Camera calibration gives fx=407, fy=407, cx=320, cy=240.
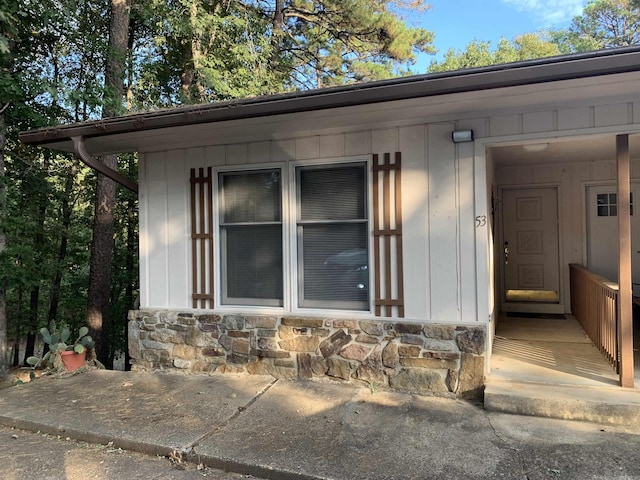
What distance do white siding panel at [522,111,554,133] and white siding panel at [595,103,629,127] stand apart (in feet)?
1.12

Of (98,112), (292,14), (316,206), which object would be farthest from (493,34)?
(316,206)

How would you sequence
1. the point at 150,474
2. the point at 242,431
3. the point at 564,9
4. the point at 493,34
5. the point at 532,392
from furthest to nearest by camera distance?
the point at 493,34, the point at 564,9, the point at 532,392, the point at 242,431, the point at 150,474

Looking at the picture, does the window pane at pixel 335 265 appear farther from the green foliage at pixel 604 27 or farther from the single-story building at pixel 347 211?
the green foliage at pixel 604 27

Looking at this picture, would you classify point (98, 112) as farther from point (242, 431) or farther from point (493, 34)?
point (493, 34)

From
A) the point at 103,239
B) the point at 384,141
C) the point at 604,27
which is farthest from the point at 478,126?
the point at 604,27

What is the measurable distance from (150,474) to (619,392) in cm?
353

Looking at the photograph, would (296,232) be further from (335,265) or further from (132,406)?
(132,406)

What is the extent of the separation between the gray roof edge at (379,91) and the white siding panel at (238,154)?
747 mm

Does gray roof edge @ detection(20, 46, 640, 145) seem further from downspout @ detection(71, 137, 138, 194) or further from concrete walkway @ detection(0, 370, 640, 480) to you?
concrete walkway @ detection(0, 370, 640, 480)

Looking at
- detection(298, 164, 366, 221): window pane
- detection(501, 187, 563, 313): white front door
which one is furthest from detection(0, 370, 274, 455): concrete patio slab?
detection(501, 187, 563, 313): white front door

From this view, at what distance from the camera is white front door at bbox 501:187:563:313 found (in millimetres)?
6289

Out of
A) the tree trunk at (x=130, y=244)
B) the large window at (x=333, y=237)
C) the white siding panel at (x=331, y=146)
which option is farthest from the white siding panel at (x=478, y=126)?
the tree trunk at (x=130, y=244)

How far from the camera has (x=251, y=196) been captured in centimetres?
447

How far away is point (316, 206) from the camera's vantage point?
13.8 ft
